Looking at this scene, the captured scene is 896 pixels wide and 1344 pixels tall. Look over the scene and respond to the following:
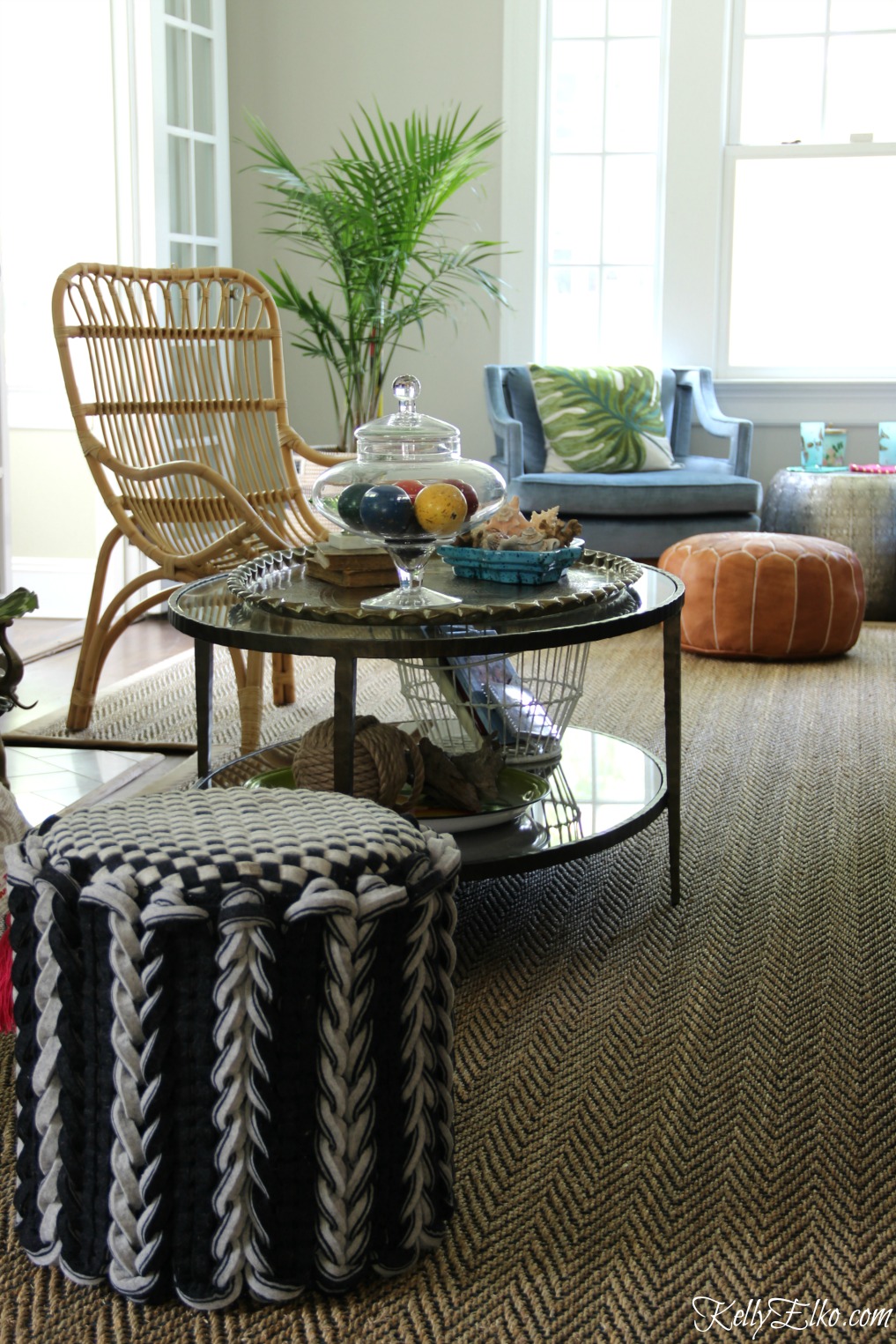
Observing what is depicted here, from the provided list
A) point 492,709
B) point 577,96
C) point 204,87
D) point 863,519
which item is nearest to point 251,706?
point 492,709

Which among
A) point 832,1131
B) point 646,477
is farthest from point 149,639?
point 832,1131

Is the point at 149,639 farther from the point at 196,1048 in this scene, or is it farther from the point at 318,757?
the point at 196,1048

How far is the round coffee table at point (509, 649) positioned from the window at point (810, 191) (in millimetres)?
3434

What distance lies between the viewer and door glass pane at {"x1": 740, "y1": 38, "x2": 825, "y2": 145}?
505 cm

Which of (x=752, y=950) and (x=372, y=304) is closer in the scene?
(x=752, y=950)

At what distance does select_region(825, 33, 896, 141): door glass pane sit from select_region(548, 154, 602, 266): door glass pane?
92 centimetres

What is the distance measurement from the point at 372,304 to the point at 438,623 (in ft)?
9.42

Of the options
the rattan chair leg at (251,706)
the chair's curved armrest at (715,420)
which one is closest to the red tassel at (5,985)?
the rattan chair leg at (251,706)

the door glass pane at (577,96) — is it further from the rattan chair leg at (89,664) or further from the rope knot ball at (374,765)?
the rope knot ball at (374,765)

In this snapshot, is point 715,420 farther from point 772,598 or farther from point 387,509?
point 387,509

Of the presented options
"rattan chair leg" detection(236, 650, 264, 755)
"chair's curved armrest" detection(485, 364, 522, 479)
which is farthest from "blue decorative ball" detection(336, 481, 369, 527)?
"chair's curved armrest" detection(485, 364, 522, 479)

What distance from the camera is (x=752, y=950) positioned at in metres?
1.88

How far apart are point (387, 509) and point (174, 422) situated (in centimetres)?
186

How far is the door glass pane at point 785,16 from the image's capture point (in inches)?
197
